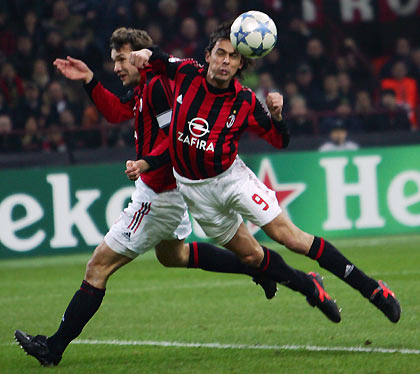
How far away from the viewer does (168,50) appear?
14742mm

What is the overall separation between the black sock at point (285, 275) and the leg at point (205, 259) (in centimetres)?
29

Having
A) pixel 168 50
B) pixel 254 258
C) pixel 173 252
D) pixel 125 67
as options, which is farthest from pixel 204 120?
pixel 168 50

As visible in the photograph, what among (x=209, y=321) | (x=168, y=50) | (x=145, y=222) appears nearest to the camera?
(x=145, y=222)

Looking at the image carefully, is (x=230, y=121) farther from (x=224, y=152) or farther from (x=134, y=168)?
(x=134, y=168)

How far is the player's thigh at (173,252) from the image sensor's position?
628 cm

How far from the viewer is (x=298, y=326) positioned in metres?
6.53

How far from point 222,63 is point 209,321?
2.14 m

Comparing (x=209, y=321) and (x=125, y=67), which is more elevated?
(x=125, y=67)

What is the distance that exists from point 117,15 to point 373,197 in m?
5.22

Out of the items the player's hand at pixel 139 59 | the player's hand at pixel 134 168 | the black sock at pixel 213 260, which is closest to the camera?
the player's hand at pixel 134 168

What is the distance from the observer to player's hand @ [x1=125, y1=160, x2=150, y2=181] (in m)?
5.35

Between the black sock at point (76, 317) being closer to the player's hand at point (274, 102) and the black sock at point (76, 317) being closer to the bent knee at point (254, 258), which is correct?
the bent knee at point (254, 258)

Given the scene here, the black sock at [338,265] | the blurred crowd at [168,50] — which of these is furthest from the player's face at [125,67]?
the blurred crowd at [168,50]

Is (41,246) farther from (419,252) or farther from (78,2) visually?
(78,2)
